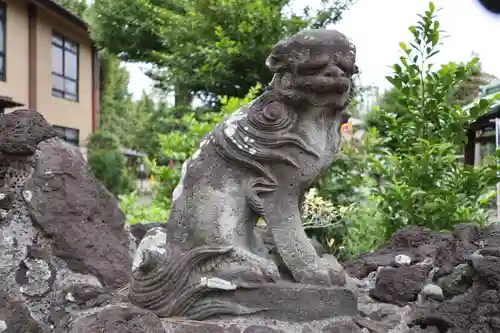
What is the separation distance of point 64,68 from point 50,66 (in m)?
0.91

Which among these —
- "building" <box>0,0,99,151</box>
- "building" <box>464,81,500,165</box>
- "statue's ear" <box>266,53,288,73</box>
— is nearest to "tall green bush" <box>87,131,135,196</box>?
"building" <box>0,0,99,151</box>

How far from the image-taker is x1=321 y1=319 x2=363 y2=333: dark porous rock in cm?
195

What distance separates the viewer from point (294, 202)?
82.6 inches

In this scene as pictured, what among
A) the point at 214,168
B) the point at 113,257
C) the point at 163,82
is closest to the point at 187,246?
the point at 214,168

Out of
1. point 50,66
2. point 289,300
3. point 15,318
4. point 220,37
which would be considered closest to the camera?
point 289,300

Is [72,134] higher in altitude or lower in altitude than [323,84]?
higher

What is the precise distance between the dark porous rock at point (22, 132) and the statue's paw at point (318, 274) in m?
1.47

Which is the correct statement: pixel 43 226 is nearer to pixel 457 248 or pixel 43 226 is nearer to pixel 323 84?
pixel 323 84

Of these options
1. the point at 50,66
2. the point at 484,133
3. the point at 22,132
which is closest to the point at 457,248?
the point at 22,132

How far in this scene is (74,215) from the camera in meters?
2.67

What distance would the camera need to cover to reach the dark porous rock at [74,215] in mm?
2578

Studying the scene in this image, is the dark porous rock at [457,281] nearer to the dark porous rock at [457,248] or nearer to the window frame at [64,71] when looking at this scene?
the dark porous rock at [457,248]

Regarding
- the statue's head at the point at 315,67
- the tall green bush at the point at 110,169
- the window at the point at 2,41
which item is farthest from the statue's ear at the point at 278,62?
the window at the point at 2,41

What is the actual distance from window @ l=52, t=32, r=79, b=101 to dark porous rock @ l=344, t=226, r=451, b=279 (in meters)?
11.9
